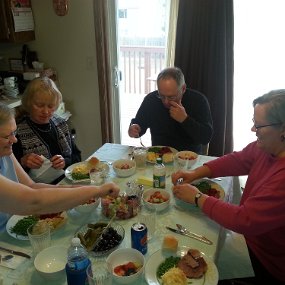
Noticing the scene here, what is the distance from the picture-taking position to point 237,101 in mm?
3074

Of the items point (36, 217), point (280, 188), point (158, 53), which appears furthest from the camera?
point (158, 53)

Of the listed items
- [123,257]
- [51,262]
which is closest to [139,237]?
[123,257]

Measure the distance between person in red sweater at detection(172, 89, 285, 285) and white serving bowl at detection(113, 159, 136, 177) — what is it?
1.22ft

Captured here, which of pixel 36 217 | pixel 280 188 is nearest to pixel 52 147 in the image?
pixel 36 217

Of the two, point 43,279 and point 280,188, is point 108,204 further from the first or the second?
point 280,188

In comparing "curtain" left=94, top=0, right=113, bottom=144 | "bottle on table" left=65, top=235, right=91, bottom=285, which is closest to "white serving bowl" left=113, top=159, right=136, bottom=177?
"bottle on table" left=65, top=235, right=91, bottom=285

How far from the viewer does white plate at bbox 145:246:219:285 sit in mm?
1039

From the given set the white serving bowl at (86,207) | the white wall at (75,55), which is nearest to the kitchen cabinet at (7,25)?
the white wall at (75,55)

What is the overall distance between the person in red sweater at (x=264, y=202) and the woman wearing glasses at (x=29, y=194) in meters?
0.45

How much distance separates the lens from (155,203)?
1428 millimetres

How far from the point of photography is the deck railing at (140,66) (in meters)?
3.38

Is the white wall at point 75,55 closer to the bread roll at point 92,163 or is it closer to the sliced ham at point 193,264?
the bread roll at point 92,163

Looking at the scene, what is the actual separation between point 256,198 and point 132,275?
1.85 feet

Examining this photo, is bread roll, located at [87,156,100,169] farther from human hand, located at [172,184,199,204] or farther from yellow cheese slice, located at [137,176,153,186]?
human hand, located at [172,184,199,204]
